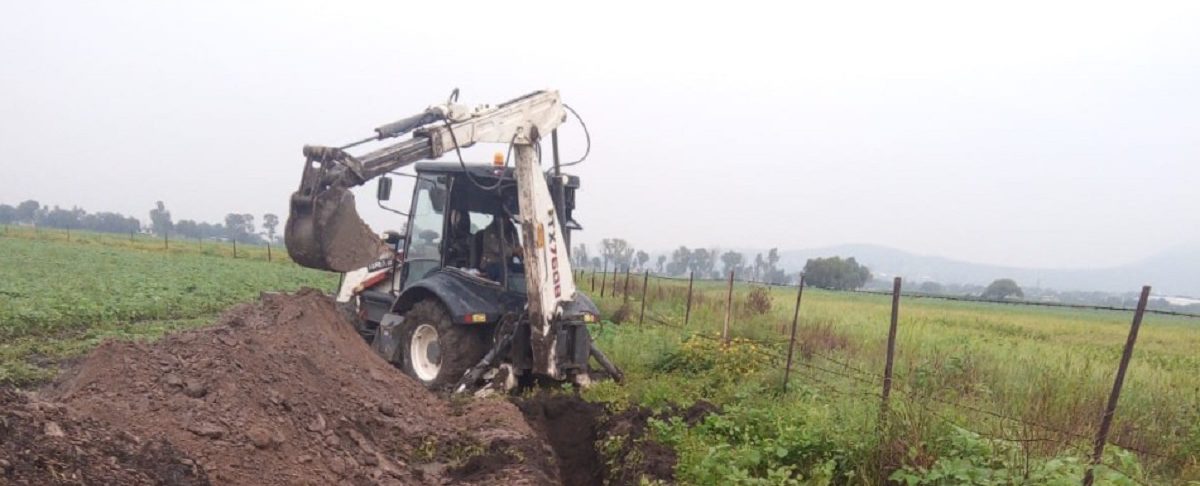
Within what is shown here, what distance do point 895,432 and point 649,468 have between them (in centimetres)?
155

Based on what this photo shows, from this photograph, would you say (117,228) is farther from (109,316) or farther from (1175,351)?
(1175,351)

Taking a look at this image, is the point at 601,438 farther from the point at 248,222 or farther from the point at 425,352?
the point at 248,222

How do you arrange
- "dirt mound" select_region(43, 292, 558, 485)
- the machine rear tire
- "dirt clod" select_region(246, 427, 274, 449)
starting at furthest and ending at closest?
the machine rear tire → "dirt clod" select_region(246, 427, 274, 449) → "dirt mound" select_region(43, 292, 558, 485)

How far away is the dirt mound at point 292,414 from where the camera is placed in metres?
4.18

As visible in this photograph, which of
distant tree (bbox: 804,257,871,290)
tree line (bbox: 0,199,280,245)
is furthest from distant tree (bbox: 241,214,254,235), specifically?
distant tree (bbox: 804,257,871,290)

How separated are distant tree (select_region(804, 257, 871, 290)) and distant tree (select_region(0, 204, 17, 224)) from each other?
115877 mm

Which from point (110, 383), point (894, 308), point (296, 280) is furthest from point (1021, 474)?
point (296, 280)

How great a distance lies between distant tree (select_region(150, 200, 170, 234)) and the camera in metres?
110

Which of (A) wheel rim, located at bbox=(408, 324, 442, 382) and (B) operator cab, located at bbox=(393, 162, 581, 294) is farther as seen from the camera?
(B) operator cab, located at bbox=(393, 162, 581, 294)

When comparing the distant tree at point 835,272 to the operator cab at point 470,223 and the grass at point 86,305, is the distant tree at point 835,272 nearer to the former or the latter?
the grass at point 86,305

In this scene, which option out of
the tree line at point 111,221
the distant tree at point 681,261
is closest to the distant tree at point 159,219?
the tree line at point 111,221

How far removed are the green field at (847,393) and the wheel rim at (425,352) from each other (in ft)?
5.46

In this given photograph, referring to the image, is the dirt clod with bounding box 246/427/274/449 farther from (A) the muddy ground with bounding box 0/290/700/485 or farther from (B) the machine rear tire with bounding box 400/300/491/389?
(B) the machine rear tire with bounding box 400/300/491/389

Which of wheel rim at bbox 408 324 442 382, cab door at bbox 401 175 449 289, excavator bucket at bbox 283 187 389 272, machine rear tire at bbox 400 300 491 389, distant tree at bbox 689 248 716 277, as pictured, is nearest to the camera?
excavator bucket at bbox 283 187 389 272
